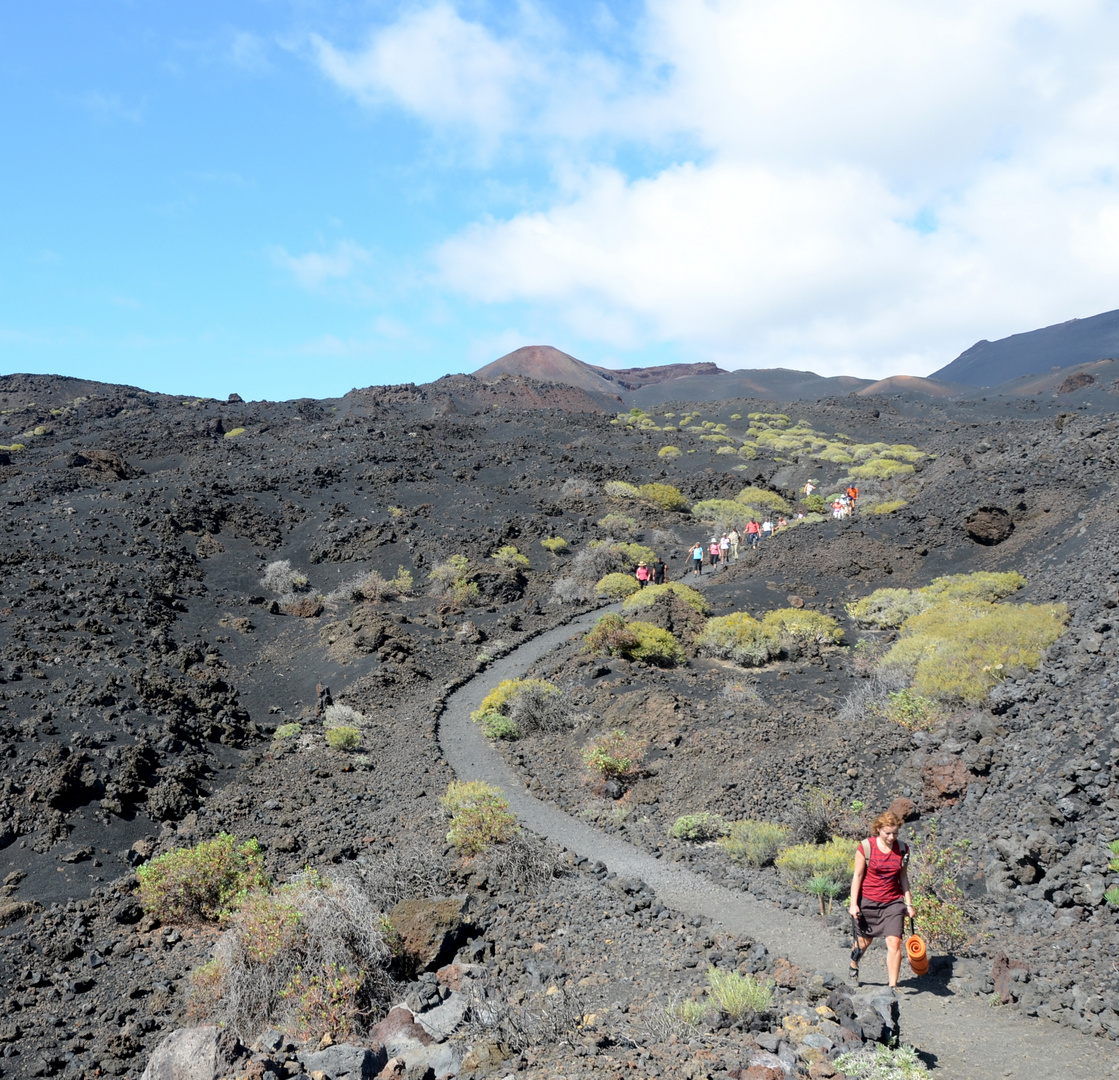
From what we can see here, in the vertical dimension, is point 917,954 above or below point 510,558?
below

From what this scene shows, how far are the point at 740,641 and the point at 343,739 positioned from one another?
8003 mm

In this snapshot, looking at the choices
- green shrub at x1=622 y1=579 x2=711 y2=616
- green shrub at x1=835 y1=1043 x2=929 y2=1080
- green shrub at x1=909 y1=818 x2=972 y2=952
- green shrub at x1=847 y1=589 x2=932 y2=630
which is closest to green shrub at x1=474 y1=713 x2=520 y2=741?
green shrub at x1=622 y1=579 x2=711 y2=616

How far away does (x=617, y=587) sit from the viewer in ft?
75.7

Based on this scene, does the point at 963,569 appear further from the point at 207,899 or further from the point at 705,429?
the point at 705,429

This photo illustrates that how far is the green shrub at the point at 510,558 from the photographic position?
25438 mm

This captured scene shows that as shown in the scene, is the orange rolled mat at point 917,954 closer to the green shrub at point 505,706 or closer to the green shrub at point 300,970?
the green shrub at point 300,970

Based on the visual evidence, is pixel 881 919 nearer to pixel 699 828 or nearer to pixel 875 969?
pixel 875 969

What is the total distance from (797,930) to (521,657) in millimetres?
12496

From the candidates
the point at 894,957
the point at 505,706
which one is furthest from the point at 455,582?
the point at 894,957

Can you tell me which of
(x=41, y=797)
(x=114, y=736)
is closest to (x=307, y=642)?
(x=114, y=736)

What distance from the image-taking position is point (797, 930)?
6.59 metres


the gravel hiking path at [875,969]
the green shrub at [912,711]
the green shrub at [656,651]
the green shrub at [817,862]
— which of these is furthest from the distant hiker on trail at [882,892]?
the green shrub at [656,651]

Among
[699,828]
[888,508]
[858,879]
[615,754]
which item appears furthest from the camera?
[888,508]

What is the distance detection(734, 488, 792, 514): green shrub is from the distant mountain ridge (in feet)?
221
